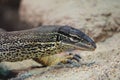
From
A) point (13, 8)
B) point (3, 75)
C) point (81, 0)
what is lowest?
point (13, 8)

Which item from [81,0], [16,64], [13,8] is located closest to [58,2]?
[81,0]

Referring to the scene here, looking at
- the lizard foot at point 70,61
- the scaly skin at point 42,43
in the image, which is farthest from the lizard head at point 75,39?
the lizard foot at point 70,61

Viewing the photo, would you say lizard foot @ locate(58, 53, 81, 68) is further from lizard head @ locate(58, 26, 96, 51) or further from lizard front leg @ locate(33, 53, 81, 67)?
lizard head @ locate(58, 26, 96, 51)

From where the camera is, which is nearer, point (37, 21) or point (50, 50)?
point (50, 50)

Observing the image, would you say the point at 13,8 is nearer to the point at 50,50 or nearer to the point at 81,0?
the point at 81,0

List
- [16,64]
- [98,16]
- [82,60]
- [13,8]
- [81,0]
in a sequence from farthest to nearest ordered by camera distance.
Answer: [13,8] → [81,0] → [98,16] → [16,64] → [82,60]

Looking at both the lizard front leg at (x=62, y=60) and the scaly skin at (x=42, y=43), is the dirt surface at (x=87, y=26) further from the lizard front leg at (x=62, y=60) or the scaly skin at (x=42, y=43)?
the scaly skin at (x=42, y=43)

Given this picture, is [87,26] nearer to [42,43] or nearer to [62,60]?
[62,60]

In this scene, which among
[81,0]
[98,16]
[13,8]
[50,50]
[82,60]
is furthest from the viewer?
[13,8]
